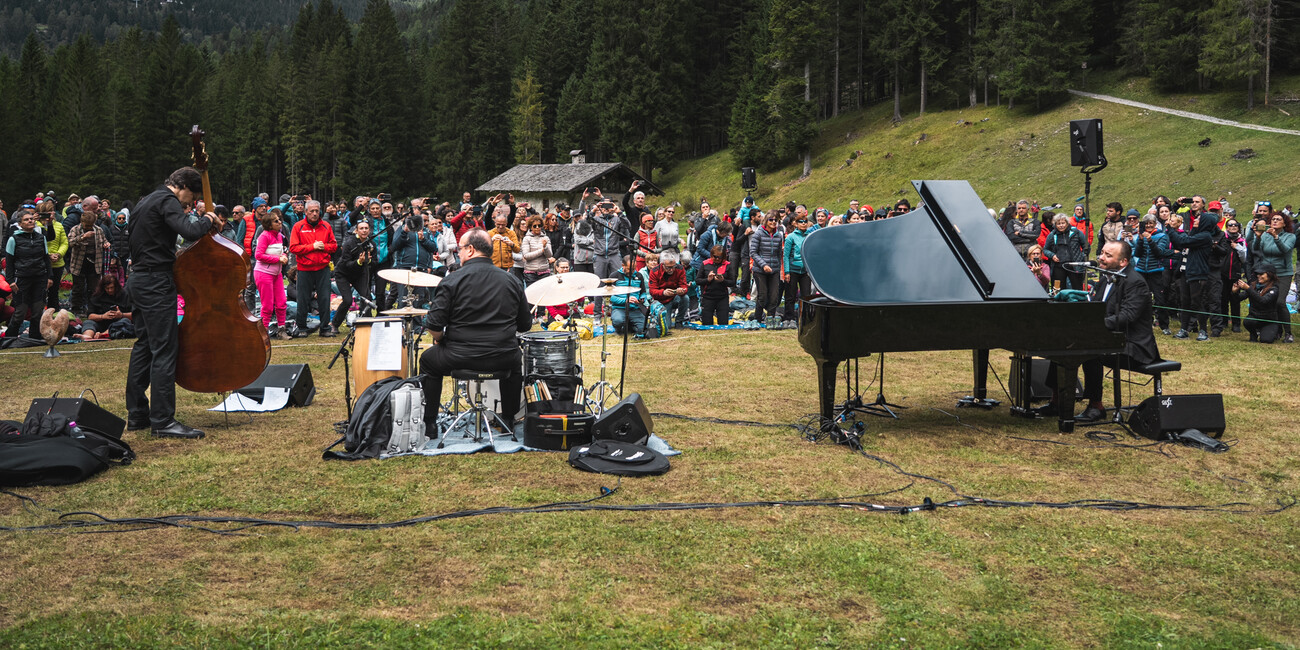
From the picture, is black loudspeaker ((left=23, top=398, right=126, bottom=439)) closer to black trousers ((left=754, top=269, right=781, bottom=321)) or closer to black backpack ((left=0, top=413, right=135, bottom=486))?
black backpack ((left=0, top=413, right=135, bottom=486))

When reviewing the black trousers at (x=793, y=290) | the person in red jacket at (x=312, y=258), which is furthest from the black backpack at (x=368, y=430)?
the black trousers at (x=793, y=290)

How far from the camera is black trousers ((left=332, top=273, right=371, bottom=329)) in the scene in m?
13.3

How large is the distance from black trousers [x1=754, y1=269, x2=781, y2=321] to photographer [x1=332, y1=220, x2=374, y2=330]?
6661mm

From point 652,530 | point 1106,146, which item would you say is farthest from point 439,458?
point 1106,146

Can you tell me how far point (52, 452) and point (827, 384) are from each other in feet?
18.8

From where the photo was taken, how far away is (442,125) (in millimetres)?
69438

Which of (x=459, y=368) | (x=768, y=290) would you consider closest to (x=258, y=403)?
(x=459, y=368)

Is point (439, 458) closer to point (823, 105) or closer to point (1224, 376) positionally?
point (1224, 376)

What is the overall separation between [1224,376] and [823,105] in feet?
170

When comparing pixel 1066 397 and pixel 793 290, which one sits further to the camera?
pixel 793 290

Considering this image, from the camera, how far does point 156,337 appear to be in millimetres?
7016

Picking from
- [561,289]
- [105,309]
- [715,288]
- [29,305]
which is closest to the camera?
[561,289]

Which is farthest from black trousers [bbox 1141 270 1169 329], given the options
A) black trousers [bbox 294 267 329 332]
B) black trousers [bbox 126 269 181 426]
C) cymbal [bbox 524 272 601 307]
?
black trousers [bbox 126 269 181 426]

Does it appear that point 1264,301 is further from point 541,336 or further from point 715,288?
point 541,336
